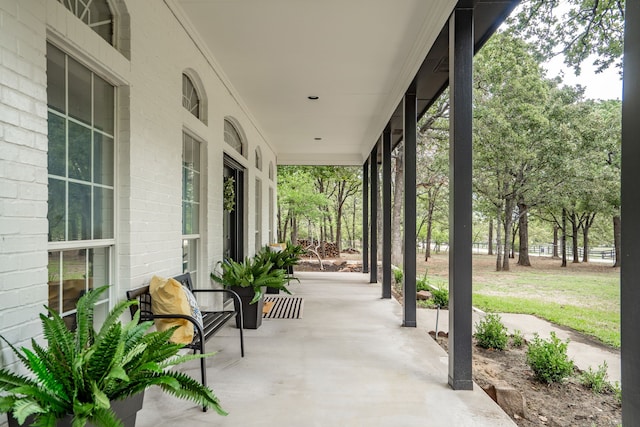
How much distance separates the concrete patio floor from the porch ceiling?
2601 mm

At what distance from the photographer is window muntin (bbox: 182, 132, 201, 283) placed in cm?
369

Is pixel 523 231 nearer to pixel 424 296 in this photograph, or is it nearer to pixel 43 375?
pixel 424 296

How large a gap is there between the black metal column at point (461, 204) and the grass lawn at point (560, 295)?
3.72m

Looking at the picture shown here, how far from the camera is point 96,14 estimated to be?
2297 mm

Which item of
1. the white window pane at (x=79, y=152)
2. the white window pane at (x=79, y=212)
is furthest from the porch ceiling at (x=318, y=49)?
the white window pane at (x=79, y=212)

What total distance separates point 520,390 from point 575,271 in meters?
12.1

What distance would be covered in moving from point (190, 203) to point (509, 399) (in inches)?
127

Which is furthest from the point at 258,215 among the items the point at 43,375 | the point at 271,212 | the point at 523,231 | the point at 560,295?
the point at 523,231

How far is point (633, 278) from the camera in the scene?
113 cm

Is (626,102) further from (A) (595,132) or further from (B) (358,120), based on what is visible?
(A) (595,132)

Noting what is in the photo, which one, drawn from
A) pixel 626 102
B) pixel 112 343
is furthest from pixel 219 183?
pixel 626 102

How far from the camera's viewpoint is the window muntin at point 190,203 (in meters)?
3.69

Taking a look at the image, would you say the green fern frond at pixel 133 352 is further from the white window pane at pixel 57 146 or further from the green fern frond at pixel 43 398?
the white window pane at pixel 57 146

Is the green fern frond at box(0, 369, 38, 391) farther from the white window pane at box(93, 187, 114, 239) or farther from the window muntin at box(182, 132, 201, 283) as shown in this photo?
the window muntin at box(182, 132, 201, 283)
